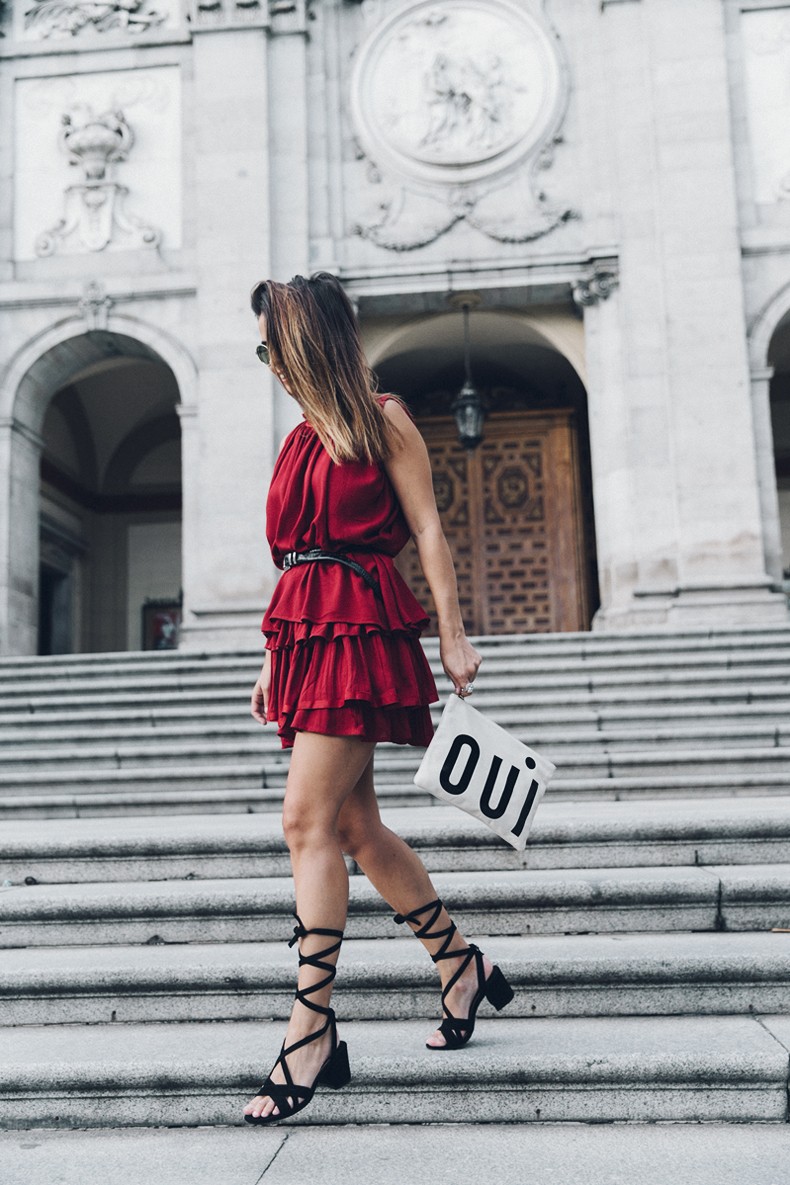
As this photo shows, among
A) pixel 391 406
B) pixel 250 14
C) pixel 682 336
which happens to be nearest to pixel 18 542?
pixel 250 14

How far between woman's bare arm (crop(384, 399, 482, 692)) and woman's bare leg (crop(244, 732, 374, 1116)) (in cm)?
36

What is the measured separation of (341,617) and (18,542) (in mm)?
10866

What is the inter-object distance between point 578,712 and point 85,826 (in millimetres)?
3557

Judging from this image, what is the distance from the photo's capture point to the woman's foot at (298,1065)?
8.37ft

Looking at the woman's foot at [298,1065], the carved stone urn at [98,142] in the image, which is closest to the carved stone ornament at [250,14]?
the carved stone urn at [98,142]

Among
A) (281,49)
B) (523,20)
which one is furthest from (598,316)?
(281,49)

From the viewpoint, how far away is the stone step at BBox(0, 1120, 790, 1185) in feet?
7.73

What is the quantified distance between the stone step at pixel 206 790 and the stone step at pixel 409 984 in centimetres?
301

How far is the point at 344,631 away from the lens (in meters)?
2.77

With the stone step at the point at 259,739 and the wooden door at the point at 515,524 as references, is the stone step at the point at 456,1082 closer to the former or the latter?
the stone step at the point at 259,739

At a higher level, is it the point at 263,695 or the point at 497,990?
the point at 263,695

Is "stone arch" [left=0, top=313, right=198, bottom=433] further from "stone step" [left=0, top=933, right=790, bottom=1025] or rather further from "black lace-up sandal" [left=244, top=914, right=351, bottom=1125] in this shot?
"black lace-up sandal" [left=244, top=914, right=351, bottom=1125]

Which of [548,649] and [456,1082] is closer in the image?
[456,1082]

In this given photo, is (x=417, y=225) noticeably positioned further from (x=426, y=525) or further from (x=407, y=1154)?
(x=407, y=1154)
